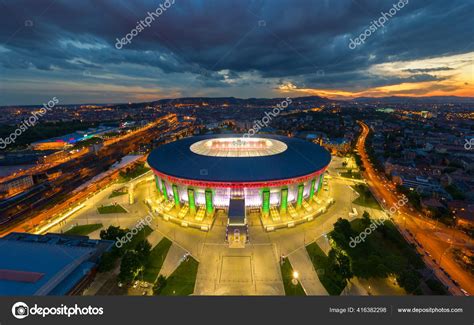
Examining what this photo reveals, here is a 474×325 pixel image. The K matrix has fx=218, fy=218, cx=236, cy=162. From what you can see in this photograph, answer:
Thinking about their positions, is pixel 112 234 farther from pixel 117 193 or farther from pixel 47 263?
pixel 117 193

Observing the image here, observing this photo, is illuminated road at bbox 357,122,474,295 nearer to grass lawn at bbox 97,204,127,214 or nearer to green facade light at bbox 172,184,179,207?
green facade light at bbox 172,184,179,207

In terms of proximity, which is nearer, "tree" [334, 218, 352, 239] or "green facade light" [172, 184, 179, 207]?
"tree" [334, 218, 352, 239]

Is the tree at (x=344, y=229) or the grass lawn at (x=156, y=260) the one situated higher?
the tree at (x=344, y=229)

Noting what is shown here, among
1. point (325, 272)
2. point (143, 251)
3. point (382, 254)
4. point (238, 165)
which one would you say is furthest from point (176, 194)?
point (382, 254)

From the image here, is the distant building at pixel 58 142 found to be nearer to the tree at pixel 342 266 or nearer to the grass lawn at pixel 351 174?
the grass lawn at pixel 351 174

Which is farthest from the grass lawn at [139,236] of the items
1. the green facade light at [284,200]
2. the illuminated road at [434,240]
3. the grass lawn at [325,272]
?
the illuminated road at [434,240]

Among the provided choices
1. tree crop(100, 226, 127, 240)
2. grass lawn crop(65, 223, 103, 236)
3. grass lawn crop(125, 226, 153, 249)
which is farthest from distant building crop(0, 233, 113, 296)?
grass lawn crop(65, 223, 103, 236)

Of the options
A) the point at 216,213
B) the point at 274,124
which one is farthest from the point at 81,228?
the point at 274,124
